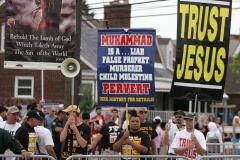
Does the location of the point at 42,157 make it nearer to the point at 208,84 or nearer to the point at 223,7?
the point at 208,84

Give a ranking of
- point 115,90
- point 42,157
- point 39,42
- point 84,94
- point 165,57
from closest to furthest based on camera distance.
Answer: point 42,157
point 115,90
point 39,42
point 84,94
point 165,57

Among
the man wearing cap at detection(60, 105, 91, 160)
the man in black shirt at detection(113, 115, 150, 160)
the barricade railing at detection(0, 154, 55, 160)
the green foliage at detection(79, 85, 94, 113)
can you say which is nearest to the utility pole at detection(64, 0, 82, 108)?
the man wearing cap at detection(60, 105, 91, 160)

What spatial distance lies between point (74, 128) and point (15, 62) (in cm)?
358

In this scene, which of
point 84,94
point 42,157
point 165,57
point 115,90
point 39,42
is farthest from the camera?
point 165,57

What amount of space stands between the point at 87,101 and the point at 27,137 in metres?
26.1

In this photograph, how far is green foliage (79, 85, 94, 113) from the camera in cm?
3825

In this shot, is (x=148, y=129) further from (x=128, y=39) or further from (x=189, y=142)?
(x=128, y=39)

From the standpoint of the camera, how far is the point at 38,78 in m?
41.3

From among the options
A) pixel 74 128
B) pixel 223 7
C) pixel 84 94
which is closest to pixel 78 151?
pixel 74 128

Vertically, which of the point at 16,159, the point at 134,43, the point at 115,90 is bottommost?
the point at 16,159

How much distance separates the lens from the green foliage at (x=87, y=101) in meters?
38.2

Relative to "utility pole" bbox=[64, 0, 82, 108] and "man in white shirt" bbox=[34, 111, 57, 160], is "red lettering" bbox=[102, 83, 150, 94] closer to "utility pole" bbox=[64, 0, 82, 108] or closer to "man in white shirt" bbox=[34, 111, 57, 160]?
"man in white shirt" bbox=[34, 111, 57, 160]

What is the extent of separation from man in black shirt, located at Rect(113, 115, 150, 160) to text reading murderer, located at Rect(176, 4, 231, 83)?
1.23 metres

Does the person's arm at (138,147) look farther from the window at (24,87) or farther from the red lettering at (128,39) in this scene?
the window at (24,87)
